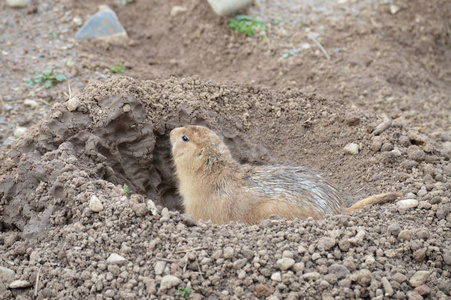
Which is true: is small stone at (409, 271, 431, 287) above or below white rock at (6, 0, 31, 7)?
below

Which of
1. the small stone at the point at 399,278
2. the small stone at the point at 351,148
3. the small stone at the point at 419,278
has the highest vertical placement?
the small stone at the point at 399,278

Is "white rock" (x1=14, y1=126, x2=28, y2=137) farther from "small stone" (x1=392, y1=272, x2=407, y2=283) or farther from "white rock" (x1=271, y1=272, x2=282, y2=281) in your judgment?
"small stone" (x1=392, y1=272, x2=407, y2=283)

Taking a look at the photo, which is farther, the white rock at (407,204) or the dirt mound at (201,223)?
the white rock at (407,204)

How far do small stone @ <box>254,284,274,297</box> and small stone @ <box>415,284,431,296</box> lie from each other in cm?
100

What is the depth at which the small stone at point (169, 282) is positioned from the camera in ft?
10.1

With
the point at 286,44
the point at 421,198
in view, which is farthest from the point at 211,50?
the point at 421,198

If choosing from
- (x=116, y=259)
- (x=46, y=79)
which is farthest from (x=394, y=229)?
(x=46, y=79)

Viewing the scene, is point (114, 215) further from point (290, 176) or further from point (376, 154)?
point (376, 154)

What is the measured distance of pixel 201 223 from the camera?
3.70 m

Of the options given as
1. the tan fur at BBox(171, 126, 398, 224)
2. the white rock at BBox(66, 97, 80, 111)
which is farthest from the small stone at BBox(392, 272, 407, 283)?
the white rock at BBox(66, 97, 80, 111)


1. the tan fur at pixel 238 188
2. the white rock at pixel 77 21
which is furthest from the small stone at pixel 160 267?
the white rock at pixel 77 21

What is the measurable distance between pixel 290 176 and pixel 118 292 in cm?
201

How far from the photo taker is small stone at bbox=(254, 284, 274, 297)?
3119 millimetres

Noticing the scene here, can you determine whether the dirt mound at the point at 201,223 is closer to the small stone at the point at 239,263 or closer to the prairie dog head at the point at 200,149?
the small stone at the point at 239,263
